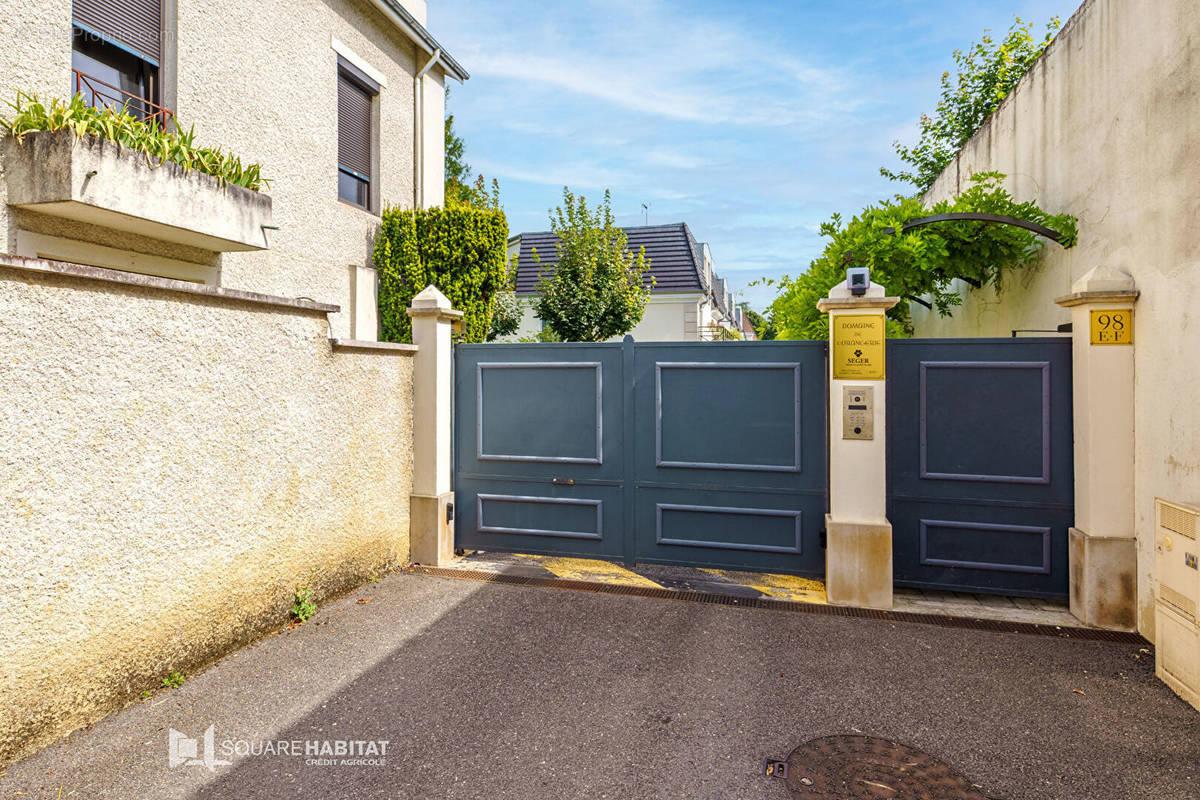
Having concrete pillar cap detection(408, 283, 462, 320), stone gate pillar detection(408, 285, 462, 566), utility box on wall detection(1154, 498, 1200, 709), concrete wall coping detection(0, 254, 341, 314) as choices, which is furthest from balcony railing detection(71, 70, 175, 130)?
utility box on wall detection(1154, 498, 1200, 709)

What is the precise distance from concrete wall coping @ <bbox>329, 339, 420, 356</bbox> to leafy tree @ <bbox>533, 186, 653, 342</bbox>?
8056 mm

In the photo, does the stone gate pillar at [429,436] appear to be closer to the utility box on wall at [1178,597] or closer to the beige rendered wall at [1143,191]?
the utility box on wall at [1178,597]

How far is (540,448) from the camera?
5.86m

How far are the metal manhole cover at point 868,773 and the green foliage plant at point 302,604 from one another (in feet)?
11.2

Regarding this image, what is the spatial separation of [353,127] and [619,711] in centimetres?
808

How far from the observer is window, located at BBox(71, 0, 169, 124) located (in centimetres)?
534

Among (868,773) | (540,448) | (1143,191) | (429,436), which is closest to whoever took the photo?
→ (868,773)

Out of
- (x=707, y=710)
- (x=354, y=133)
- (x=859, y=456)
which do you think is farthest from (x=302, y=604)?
(x=354, y=133)

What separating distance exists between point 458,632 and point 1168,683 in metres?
4.33

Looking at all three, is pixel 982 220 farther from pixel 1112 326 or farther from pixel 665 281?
pixel 665 281

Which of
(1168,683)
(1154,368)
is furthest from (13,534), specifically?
(1154,368)

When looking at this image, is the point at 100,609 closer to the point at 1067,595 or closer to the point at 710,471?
the point at 710,471

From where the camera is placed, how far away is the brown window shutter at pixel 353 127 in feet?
26.5

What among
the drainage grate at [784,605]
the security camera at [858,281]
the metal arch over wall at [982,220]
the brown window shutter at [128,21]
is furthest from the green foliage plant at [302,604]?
the metal arch over wall at [982,220]
